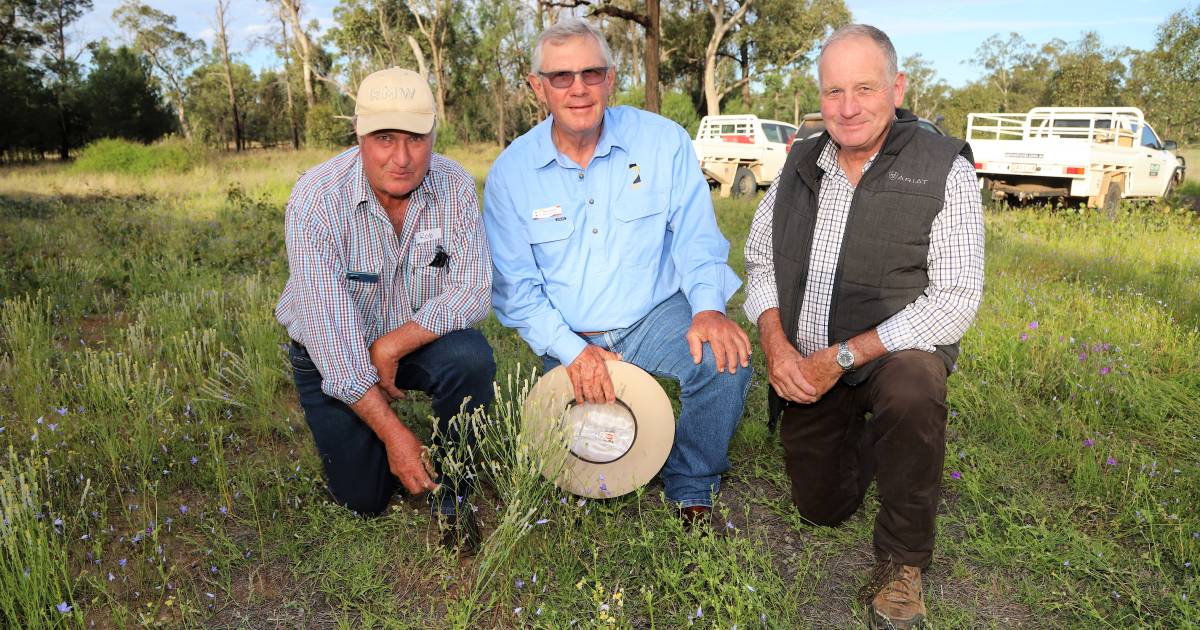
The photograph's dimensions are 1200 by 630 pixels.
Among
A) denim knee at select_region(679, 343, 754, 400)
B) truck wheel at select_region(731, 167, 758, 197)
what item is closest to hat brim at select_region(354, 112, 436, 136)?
denim knee at select_region(679, 343, 754, 400)

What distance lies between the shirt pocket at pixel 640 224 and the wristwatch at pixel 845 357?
89cm

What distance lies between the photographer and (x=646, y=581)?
2.58 metres

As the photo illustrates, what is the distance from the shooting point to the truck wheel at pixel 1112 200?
1092 centimetres

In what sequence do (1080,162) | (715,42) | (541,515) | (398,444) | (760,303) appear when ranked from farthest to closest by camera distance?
(715,42) < (1080,162) < (760,303) < (541,515) < (398,444)

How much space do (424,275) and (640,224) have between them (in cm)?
89

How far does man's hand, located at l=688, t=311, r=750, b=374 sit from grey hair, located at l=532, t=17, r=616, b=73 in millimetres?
1103

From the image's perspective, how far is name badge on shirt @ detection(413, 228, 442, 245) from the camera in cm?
290

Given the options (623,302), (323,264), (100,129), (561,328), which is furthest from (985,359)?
(100,129)

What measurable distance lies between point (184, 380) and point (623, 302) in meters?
2.59

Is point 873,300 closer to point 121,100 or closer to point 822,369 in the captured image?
point 822,369

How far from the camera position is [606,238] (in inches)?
122

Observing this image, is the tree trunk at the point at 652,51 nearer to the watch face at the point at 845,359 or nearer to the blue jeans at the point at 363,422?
the blue jeans at the point at 363,422

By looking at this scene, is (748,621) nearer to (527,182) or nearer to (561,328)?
(561,328)

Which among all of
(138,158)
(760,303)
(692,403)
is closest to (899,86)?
(760,303)
